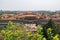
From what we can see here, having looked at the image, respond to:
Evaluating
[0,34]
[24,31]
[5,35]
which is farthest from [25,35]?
[0,34]

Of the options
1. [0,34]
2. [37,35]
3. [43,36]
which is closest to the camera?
[37,35]

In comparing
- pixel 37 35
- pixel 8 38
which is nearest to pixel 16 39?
pixel 8 38

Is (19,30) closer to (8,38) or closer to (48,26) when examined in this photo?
(8,38)

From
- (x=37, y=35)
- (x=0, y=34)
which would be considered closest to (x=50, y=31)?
(x=37, y=35)

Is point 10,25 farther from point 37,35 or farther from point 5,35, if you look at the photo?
Result: point 37,35

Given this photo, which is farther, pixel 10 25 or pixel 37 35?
pixel 10 25

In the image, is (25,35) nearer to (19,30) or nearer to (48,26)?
(19,30)

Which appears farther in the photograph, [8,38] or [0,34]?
[0,34]

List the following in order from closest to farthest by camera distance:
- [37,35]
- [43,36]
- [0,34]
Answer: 1. [37,35]
2. [43,36]
3. [0,34]
